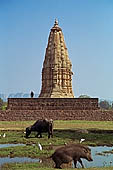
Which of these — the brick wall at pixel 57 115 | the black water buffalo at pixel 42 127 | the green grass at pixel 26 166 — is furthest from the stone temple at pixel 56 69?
the green grass at pixel 26 166


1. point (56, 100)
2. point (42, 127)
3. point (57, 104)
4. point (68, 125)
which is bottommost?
point (42, 127)

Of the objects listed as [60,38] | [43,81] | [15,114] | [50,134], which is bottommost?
[50,134]

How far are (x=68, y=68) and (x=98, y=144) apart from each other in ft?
110

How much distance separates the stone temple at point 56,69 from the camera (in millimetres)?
Answer: 50969

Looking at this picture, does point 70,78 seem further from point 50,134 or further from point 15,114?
point 50,134

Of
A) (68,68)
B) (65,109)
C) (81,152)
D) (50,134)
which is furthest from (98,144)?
(68,68)

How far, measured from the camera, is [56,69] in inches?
2007

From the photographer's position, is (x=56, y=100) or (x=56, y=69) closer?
(x=56, y=100)

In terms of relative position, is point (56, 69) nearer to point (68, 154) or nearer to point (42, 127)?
point (42, 127)

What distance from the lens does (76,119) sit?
133ft

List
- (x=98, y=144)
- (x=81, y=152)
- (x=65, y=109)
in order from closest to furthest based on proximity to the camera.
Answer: (x=81, y=152) < (x=98, y=144) < (x=65, y=109)

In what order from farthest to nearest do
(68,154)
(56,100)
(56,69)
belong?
(56,69)
(56,100)
(68,154)

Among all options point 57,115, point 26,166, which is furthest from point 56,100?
point 26,166

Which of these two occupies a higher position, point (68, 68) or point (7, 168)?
point (68, 68)
